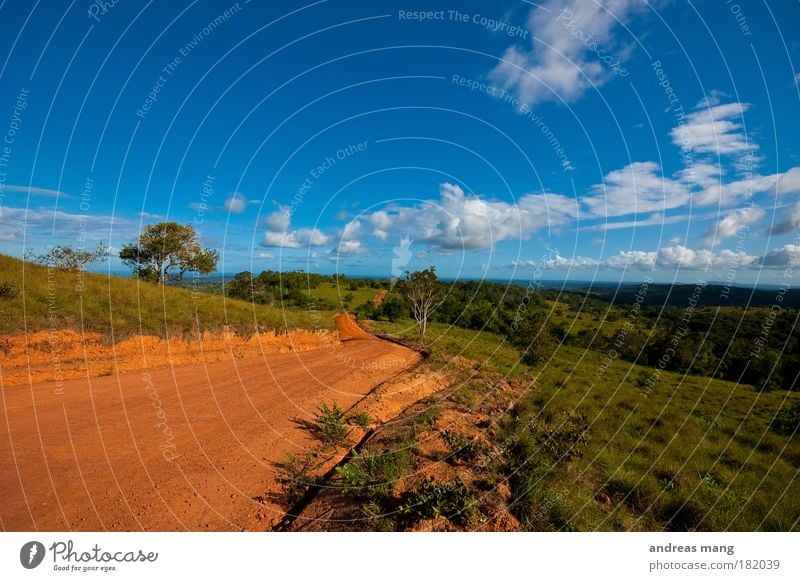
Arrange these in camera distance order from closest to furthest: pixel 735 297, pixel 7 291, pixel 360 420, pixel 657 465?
pixel 657 465 < pixel 360 420 < pixel 7 291 < pixel 735 297

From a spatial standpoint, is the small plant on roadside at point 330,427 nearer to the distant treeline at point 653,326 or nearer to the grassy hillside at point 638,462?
the grassy hillside at point 638,462

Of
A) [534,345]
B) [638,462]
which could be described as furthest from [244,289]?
[638,462]

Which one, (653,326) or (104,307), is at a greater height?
(104,307)

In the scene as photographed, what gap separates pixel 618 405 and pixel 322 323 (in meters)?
26.9

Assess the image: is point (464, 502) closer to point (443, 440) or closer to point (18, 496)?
point (443, 440)

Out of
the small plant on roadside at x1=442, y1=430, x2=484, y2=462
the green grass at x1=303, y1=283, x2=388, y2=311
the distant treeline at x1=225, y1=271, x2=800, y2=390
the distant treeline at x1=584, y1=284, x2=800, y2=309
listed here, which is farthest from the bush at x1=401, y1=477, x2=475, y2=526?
the green grass at x1=303, y1=283, x2=388, y2=311

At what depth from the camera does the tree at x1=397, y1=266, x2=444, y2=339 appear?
36344 mm

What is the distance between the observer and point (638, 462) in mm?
11422

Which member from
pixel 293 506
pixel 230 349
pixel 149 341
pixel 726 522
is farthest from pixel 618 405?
pixel 149 341

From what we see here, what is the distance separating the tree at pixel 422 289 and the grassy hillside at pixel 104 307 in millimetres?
12839

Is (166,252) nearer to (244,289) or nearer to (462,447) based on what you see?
(244,289)

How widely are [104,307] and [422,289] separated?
25.8 meters

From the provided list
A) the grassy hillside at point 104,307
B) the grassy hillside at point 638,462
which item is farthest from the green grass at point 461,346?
the grassy hillside at point 104,307

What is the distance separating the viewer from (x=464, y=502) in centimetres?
773
